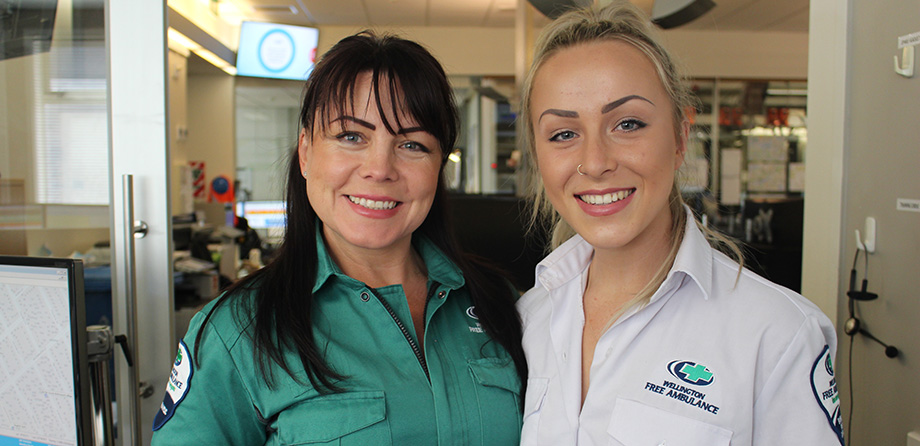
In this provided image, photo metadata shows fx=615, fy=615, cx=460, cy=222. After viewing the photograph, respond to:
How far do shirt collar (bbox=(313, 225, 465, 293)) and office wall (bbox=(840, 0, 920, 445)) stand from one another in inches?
57.2

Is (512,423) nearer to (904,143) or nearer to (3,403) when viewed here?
(3,403)

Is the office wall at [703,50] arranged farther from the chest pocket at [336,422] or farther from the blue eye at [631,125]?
the chest pocket at [336,422]

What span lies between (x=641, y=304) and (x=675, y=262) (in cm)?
10

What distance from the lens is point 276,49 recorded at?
22.7ft

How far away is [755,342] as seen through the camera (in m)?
1.02

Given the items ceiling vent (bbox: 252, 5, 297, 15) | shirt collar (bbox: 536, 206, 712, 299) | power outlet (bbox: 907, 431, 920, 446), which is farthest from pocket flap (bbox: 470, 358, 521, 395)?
ceiling vent (bbox: 252, 5, 297, 15)

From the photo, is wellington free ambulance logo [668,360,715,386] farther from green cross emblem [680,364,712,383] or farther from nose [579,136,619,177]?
nose [579,136,619,177]

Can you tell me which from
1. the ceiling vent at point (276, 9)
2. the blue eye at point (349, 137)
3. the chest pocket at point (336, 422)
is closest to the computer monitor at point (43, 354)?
the chest pocket at point (336, 422)

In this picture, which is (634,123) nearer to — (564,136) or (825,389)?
(564,136)

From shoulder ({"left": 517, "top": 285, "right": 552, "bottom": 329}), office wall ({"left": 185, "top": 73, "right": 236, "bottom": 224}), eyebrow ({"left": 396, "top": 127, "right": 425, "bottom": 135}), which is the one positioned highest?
office wall ({"left": 185, "top": 73, "right": 236, "bottom": 224})

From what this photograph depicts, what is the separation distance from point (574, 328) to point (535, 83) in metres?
0.54

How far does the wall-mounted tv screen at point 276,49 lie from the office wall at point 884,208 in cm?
580

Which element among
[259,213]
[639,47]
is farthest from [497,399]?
[259,213]

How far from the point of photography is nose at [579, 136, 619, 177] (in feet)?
3.83
